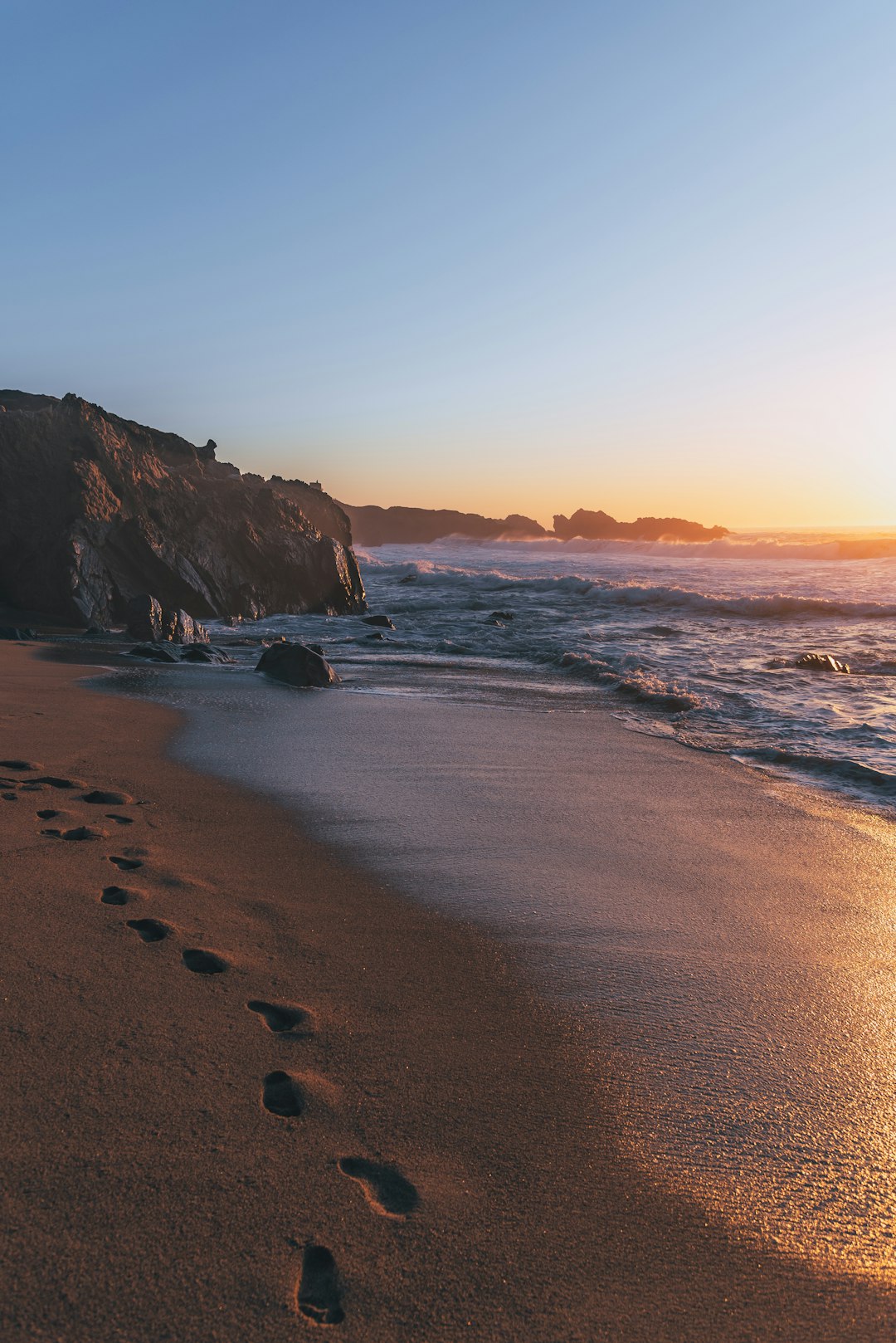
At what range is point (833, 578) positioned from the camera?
27.4 meters

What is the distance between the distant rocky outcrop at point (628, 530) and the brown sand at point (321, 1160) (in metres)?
69.5

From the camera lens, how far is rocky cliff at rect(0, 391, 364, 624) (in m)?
12.5

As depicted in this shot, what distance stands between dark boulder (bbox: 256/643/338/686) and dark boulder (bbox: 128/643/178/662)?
1568 millimetres

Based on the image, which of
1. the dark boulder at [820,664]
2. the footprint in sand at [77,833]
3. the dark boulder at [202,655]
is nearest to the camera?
the footprint in sand at [77,833]

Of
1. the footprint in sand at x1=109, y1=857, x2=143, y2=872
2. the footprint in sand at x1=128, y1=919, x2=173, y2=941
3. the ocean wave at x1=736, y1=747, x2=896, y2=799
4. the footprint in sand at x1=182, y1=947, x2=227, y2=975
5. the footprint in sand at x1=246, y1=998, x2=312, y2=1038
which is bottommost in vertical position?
the ocean wave at x1=736, y1=747, x2=896, y2=799

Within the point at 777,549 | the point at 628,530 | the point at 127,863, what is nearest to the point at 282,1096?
the point at 127,863

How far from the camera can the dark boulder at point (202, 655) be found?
9492 millimetres

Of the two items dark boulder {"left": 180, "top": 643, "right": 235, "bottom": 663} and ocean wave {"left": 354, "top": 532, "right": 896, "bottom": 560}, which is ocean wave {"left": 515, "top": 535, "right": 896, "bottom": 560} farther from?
dark boulder {"left": 180, "top": 643, "right": 235, "bottom": 663}

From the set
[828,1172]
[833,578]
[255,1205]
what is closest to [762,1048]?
[828,1172]

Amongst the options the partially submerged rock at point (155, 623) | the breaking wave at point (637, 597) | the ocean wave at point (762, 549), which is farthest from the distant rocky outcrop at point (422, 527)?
the partially submerged rock at point (155, 623)

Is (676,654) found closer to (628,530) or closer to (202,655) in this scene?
(202,655)

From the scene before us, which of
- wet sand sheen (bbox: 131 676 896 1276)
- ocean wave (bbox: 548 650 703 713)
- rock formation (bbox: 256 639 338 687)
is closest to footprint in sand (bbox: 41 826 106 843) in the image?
wet sand sheen (bbox: 131 676 896 1276)

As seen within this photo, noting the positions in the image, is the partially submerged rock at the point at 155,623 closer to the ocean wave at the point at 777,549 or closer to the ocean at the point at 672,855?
the ocean at the point at 672,855

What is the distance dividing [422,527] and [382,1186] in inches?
3845
